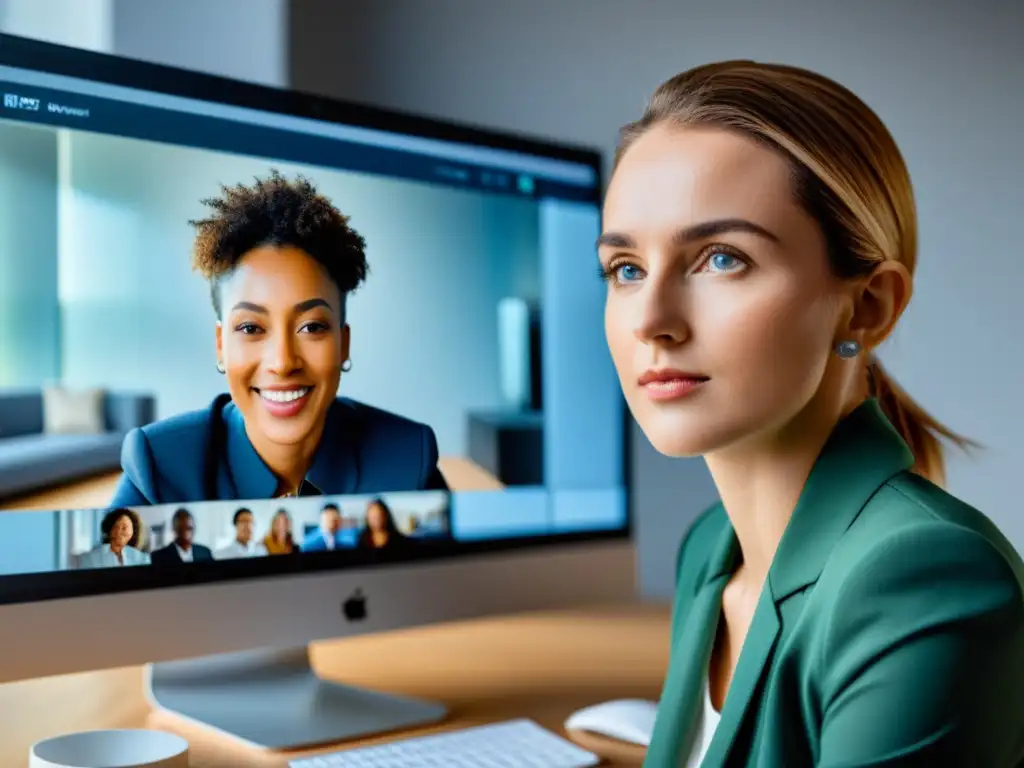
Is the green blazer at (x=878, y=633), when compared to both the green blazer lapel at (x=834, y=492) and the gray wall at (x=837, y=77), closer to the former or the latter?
the green blazer lapel at (x=834, y=492)

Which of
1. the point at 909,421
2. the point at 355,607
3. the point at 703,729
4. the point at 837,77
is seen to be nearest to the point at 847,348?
the point at 909,421

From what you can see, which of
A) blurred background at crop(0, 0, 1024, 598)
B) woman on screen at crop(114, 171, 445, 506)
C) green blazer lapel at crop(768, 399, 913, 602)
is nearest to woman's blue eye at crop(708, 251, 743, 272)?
green blazer lapel at crop(768, 399, 913, 602)

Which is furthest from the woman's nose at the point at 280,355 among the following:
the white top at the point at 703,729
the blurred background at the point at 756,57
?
the blurred background at the point at 756,57

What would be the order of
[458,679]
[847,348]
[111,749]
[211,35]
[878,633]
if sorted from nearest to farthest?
[878,633], [847,348], [111,749], [458,679], [211,35]

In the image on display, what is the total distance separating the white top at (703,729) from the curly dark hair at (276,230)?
414 mm

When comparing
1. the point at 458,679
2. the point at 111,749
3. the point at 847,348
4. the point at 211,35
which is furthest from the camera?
the point at 211,35

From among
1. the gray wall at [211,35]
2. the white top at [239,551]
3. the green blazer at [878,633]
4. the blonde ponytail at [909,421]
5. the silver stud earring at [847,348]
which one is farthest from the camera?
the gray wall at [211,35]

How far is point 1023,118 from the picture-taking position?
52.7 inches

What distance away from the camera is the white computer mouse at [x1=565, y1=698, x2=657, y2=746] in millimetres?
824

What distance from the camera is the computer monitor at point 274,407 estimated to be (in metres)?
0.75

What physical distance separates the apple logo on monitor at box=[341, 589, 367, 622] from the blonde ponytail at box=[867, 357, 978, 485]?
0.46 meters

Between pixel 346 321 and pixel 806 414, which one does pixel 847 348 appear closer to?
pixel 806 414

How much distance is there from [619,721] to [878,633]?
1.30ft

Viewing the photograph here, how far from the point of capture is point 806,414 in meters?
0.60
